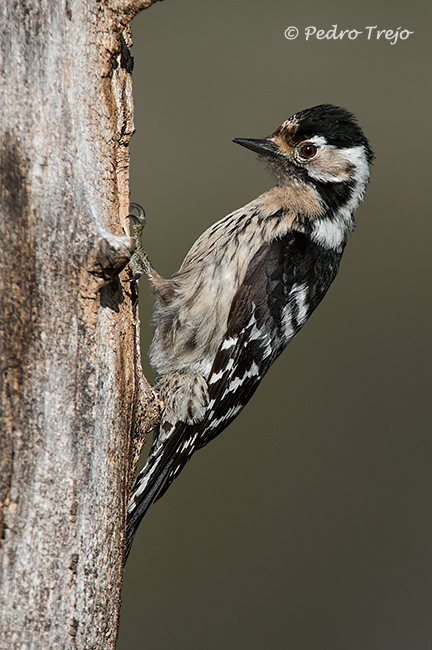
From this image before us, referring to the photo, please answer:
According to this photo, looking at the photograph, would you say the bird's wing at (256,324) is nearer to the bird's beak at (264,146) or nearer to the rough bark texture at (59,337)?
the bird's beak at (264,146)

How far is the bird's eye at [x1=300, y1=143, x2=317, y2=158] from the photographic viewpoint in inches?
123

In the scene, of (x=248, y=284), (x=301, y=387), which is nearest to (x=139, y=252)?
(x=248, y=284)

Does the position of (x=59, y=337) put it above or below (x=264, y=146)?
below

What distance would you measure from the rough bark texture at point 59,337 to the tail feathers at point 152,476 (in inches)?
15.6

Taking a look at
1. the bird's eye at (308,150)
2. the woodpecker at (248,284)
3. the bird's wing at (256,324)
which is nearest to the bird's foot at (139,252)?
the woodpecker at (248,284)

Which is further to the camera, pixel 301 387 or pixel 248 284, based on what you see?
pixel 301 387

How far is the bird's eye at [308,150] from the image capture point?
3133mm

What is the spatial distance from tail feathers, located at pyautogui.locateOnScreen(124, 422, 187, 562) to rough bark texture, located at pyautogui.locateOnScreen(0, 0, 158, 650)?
40cm

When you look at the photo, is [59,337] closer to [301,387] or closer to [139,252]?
[139,252]

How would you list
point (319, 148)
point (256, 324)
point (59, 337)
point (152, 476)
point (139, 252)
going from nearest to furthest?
point (59, 337)
point (152, 476)
point (139, 252)
point (256, 324)
point (319, 148)

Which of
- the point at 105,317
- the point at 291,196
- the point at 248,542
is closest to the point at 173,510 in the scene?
the point at 248,542

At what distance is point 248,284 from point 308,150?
2.55ft

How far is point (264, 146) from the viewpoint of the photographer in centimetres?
320

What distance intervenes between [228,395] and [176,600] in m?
2.71
